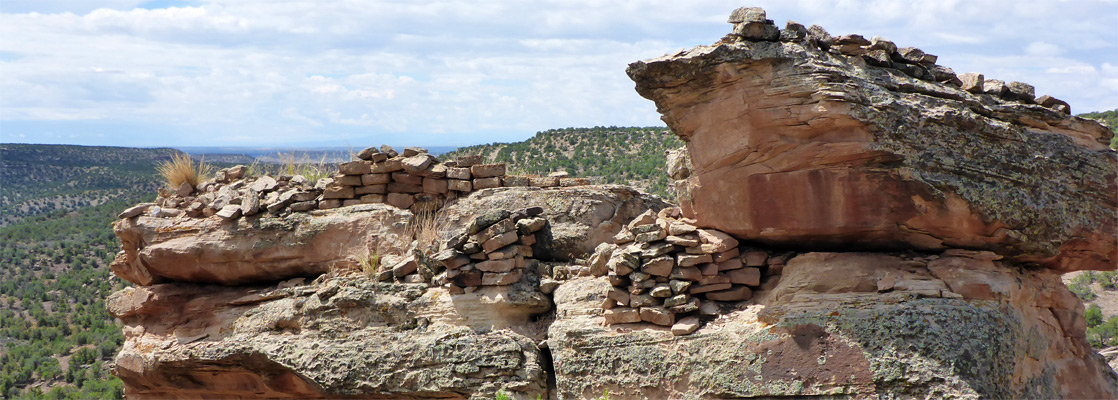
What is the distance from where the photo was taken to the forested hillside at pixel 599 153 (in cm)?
2634

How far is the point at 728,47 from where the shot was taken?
6.96 metres

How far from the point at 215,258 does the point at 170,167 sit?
187 centimetres

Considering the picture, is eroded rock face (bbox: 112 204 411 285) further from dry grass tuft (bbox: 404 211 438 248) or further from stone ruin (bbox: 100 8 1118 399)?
stone ruin (bbox: 100 8 1118 399)

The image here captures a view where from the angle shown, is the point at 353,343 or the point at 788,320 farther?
the point at 353,343

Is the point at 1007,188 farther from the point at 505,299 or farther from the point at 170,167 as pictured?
the point at 170,167

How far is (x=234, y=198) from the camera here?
10.0m

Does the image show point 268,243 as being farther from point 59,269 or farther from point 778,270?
point 59,269

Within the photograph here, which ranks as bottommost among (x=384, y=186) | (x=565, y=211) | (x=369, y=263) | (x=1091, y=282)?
(x=1091, y=282)

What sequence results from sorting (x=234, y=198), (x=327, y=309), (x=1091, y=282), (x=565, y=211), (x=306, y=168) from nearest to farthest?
1. (x=327, y=309)
2. (x=565, y=211)
3. (x=234, y=198)
4. (x=306, y=168)
5. (x=1091, y=282)

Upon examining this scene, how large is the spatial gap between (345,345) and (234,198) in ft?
9.26

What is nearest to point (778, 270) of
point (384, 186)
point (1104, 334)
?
point (384, 186)

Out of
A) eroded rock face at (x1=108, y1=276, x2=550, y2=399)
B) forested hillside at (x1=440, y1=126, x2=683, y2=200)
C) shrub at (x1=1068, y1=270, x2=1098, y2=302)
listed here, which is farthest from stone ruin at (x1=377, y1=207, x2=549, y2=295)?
shrub at (x1=1068, y1=270, x2=1098, y2=302)

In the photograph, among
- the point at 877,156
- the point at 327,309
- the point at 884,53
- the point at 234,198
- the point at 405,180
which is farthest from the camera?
the point at 234,198

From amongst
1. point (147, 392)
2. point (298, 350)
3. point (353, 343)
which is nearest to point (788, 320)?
point (353, 343)
